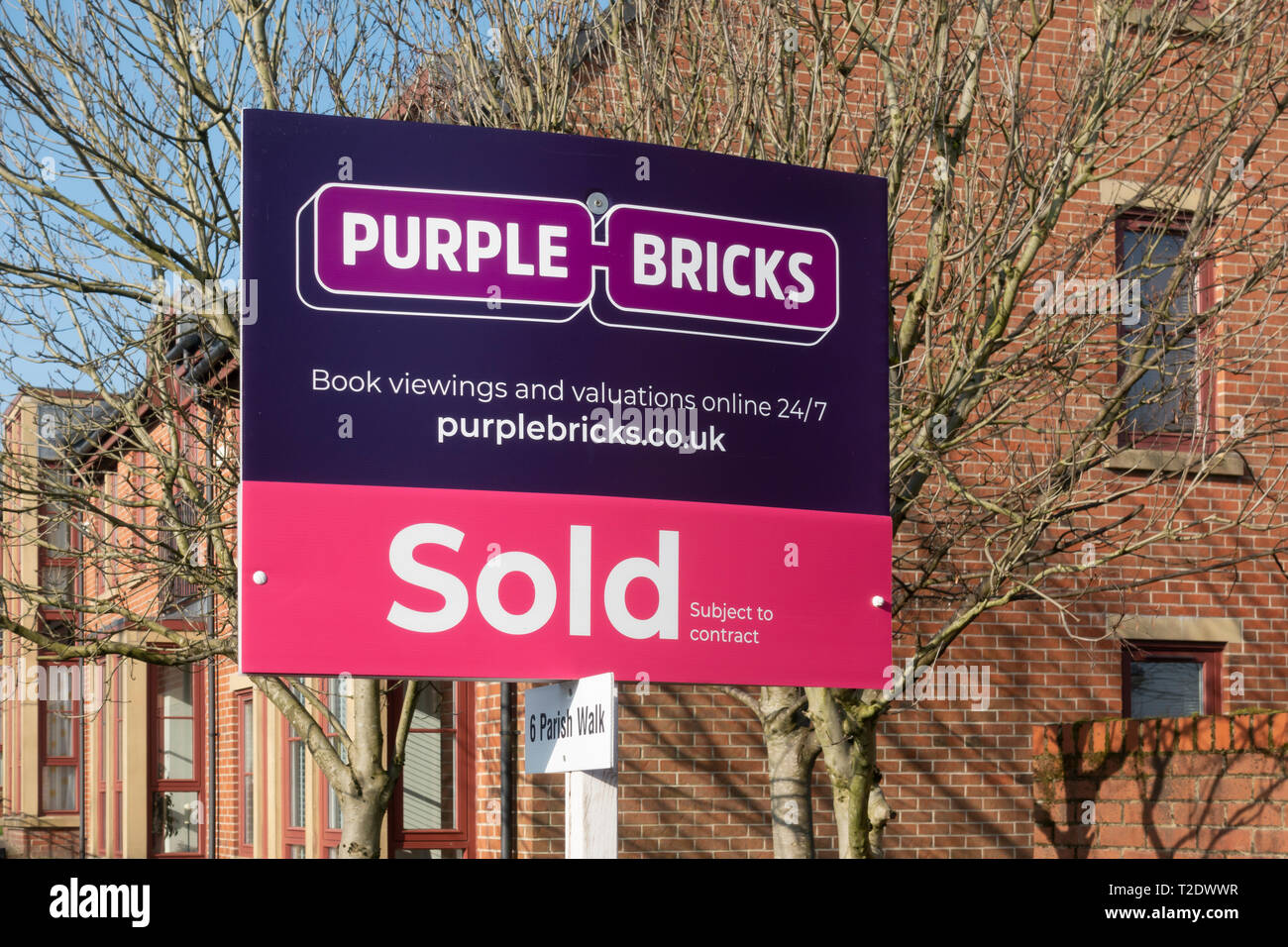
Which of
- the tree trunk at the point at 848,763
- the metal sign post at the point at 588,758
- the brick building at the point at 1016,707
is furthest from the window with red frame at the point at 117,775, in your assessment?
the metal sign post at the point at 588,758

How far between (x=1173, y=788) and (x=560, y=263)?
5742 millimetres

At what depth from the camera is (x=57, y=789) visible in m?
31.6

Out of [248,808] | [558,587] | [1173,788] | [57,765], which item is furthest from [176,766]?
[558,587]

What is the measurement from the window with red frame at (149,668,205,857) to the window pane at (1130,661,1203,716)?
13.2m

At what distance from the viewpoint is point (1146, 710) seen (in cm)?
1239

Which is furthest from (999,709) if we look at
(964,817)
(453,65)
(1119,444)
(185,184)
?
(185,184)

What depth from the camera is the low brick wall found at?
7898 millimetres

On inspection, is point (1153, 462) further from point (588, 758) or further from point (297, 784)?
point (297, 784)

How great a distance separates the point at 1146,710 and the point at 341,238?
9710mm

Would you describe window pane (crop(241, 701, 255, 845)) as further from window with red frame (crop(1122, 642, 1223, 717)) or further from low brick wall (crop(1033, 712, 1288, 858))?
low brick wall (crop(1033, 712, 1288, 858))

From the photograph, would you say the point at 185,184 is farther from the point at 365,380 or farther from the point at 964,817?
the point at 964,817

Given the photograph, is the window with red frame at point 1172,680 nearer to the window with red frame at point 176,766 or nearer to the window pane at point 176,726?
the window with red frame at point 176,766

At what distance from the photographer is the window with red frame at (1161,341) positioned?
783 cm

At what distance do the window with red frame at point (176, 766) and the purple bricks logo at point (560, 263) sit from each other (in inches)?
694
